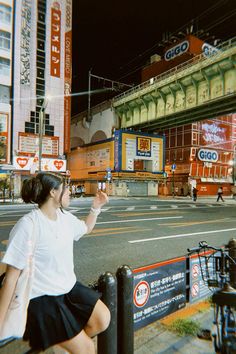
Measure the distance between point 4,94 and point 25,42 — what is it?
7465mm

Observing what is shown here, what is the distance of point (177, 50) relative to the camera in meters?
55.4

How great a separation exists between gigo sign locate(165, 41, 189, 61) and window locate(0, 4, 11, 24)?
1369 inches

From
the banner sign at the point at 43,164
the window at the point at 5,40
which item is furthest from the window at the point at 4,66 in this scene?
the banner sign at the point at 43,164

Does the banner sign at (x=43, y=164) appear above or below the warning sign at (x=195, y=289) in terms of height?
above

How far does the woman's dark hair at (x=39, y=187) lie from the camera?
6.50ft

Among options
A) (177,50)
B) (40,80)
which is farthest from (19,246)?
(177,50)

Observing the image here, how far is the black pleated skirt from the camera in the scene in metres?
1.78

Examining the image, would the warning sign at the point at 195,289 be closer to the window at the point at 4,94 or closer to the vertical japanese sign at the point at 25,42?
the window at the point at 4,94

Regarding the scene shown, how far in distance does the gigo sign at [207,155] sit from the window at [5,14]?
3515 centimetres

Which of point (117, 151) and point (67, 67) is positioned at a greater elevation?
point (67, 67)

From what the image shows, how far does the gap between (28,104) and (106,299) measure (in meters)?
Result: 36.2

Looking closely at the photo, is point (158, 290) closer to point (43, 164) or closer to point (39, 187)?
point (39, 187)

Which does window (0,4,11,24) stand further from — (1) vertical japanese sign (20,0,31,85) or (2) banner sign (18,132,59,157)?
(2) banner sign (18,132,59,157)

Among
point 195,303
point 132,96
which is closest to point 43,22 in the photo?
point 132,96
